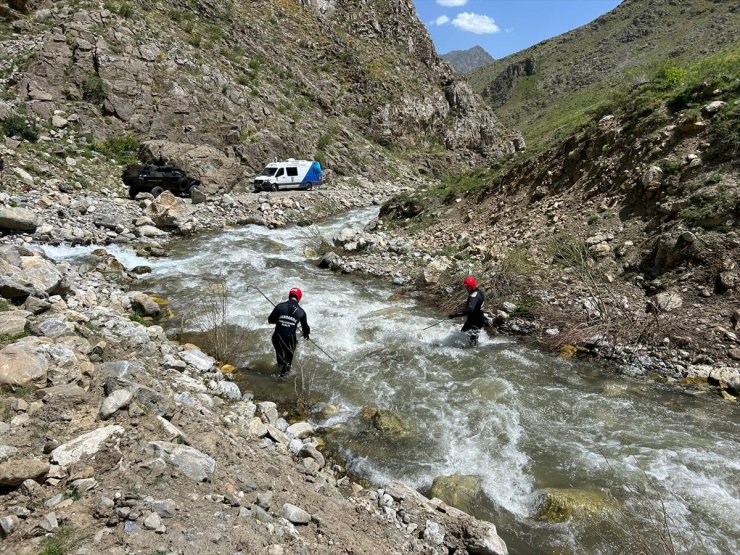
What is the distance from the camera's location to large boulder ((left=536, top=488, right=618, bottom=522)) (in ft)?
15.6

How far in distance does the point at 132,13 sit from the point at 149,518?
34.5 metres

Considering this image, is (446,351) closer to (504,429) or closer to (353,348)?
(353,348)

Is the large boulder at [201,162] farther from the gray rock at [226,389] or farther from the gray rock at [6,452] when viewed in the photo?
the gray rock at [6,452]

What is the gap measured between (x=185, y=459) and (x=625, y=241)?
10.8m

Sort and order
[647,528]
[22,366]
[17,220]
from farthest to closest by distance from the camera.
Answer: [17,220]
[647,528]
[22,366]

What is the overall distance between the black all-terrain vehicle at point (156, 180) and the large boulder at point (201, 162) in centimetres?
105

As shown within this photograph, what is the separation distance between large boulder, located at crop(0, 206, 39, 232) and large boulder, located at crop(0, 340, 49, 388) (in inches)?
402

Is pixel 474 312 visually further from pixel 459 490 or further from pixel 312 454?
pixel 312 454

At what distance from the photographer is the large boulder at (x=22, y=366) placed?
166 inches

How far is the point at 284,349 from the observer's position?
25.2 ft

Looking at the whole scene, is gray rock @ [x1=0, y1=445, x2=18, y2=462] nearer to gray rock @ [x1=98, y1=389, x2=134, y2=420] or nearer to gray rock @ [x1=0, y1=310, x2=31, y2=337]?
gray rock @ [x1=98, y1=389, x2=134, y2=420]

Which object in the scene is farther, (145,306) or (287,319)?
(145,306)

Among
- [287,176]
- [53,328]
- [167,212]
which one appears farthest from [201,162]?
[53,328]

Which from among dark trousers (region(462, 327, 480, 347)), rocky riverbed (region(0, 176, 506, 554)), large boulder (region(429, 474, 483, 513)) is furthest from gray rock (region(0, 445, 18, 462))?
dark trousers (region(462, 327, 480, 347))
